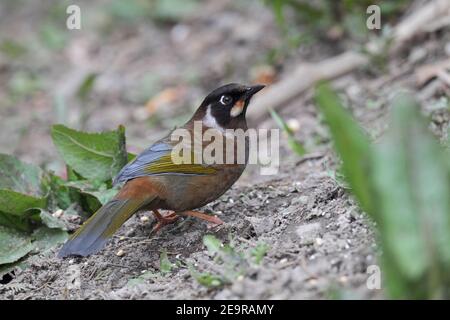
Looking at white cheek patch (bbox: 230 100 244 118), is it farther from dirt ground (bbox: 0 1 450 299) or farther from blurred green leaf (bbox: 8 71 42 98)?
blurred green leaf (bbox: 8 71 42 98)

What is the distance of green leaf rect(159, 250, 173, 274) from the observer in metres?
3.97

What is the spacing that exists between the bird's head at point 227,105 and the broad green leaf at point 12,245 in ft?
4.60

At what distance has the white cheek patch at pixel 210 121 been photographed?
16.1 feet

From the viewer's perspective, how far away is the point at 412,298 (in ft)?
8.66

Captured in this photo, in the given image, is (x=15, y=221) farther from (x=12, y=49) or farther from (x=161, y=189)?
(x=12, y=49)

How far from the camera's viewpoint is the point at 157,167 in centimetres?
441

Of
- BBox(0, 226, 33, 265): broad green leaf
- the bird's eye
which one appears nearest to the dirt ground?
BBox(0, 226, 33, 265): broad green leaf

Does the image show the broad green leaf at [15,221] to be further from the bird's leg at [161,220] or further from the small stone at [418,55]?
the small stone at [418,55]

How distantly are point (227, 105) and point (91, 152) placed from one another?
97 centimetres

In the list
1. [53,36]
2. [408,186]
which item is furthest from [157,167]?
[53,36]

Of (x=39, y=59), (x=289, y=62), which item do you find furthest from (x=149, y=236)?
(x=39, y=59)

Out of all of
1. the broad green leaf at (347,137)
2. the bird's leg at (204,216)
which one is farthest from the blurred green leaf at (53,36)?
the broad green leaf at (347,137)

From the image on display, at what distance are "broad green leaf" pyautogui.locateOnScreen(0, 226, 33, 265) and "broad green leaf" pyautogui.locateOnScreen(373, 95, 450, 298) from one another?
2613 mm
